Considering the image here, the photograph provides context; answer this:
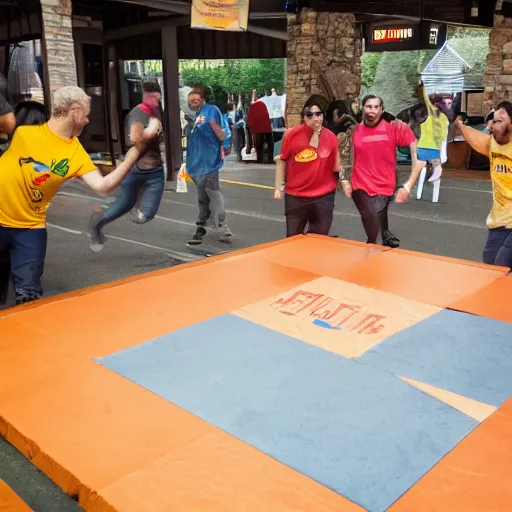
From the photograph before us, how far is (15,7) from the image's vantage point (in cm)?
721

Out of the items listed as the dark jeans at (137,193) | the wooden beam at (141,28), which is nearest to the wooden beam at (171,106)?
the wooden beam at (141,28)

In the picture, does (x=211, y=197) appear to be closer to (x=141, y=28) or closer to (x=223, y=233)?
(x=223, y=233)

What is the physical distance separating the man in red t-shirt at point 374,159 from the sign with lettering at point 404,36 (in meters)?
8.14

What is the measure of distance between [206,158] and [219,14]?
2768 mm

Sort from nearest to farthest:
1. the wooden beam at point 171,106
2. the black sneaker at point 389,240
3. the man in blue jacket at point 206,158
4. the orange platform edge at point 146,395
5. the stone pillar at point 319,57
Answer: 1. the orange platform edge at point 146,395
2. the black sneaker at point 389,240
3. the man in blue jacket at point 206,158
4. the wooden beam at point 171,106
5. the stone pillar at point 319,57

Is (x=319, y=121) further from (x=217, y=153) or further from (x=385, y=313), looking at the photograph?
(x=385, y=313)

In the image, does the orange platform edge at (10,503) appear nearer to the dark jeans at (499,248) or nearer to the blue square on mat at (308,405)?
the blue square on mat at (308,405)

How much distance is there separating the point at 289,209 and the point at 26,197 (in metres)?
2.30

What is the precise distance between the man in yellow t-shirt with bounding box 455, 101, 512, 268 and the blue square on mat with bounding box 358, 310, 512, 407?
1507 millimetres

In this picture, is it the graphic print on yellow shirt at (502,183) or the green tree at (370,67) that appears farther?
the green tree at (370,67)

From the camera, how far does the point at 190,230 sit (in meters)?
7.31

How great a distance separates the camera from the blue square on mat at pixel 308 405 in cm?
162

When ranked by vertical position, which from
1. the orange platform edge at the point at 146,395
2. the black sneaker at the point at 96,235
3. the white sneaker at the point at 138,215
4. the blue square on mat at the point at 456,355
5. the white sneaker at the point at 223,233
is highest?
the orange platform edge at the point at 146,395

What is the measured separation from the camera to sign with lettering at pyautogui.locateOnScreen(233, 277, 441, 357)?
2520mm
